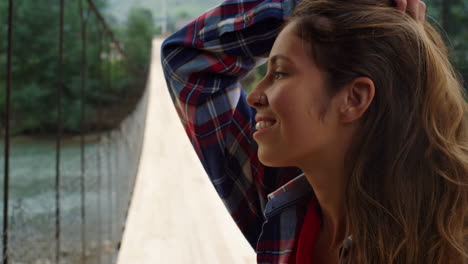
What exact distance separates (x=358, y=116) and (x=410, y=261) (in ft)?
0.63

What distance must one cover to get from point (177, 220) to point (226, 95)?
84cm

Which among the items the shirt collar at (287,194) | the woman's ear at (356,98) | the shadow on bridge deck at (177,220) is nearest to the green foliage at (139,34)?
the shadow on bridge deck at (177,220)

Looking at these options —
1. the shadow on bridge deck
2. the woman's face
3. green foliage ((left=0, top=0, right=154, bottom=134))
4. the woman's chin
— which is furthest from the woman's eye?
green foliage ((left=0, top=0, right=154, bottom=134))

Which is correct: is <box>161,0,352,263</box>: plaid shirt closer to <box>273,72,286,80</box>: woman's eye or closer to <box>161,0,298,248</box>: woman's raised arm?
<box>161,0,298,248</box>: woman's raised arm

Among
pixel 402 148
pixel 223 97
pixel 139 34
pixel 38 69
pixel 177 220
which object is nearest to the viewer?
Answer: pixel 402 148

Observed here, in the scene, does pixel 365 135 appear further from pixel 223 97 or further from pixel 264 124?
pixel 223 97

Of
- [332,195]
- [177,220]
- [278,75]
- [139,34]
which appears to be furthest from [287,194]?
[139,34]

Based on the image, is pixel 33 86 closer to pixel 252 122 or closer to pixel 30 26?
pixel 30 26

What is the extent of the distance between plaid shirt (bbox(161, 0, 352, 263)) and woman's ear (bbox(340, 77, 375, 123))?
24 centimetres

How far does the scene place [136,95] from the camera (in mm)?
16219

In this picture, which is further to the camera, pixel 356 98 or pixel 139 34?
pixel 139 34

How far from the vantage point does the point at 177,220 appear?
5.94 ft

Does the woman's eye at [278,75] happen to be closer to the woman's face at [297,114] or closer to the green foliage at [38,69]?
the woman's face at [297,114]

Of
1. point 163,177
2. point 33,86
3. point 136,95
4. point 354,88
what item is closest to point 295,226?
point 354,88
